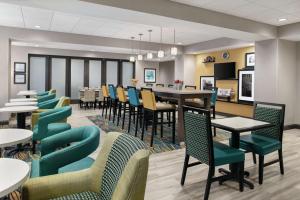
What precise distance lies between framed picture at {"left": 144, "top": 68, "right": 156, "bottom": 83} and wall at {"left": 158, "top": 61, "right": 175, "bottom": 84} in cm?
74

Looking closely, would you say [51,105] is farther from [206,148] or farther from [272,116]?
[272,116]

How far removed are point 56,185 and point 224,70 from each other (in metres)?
7.52

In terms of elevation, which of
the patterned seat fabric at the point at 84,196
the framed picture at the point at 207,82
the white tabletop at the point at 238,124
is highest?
the framed picture at the point at 207,82

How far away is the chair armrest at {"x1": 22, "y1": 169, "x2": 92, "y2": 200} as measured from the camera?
1374mm

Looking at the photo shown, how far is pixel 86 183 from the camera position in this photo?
155cm

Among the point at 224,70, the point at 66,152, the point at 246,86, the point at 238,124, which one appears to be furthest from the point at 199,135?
the point at 224,70

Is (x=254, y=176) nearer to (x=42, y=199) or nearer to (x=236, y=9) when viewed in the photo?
(x=42, y=199)

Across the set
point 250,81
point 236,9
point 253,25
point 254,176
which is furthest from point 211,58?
point 254,176

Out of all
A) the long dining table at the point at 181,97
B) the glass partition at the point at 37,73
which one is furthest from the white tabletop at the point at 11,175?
→ the glass partition at the point at 37,73

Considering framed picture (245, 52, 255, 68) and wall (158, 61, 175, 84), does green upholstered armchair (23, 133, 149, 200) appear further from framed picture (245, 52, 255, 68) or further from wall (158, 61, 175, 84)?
wall (158, 61, 175, 84)

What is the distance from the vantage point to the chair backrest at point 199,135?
2.33 metres

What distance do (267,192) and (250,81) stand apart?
17.1 feet

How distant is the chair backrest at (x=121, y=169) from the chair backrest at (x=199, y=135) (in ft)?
3.77

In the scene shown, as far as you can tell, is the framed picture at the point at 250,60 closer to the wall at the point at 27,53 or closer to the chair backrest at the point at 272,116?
the chair backrest at the point at 272,116
